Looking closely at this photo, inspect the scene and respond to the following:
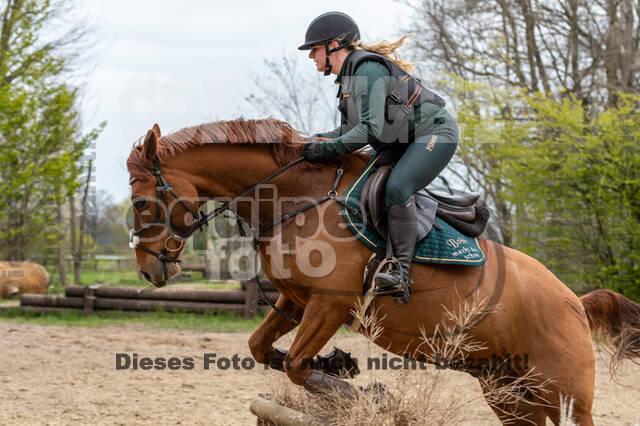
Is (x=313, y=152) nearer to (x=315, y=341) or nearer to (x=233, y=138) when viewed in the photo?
(x=233, y=138)

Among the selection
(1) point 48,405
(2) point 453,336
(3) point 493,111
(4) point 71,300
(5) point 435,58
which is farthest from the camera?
(5) point 435,58

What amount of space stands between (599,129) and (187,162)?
347 inches

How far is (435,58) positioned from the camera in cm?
1680

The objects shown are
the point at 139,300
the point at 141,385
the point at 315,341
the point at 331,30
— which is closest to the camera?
the point at 315,341

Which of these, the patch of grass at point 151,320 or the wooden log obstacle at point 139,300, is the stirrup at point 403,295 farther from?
the wooden log obstacle at point 139,300

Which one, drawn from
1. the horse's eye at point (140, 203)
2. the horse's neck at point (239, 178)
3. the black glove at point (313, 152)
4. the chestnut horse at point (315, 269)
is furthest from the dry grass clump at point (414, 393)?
the horse's eye at point (140, 203)

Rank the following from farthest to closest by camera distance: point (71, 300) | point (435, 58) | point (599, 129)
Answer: point (435, 58), point (71, 300), point (599, 129)

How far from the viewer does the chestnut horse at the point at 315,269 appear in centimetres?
320

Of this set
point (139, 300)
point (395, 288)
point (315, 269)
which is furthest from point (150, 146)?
point (139, 300)

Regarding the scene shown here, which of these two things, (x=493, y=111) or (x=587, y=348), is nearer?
(x=587, y=348)

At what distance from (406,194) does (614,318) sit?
79.6 inches

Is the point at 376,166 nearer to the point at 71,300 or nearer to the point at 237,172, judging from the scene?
the point at 237,172

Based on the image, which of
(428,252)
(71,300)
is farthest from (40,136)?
(428,252)

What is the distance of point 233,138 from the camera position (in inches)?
134
